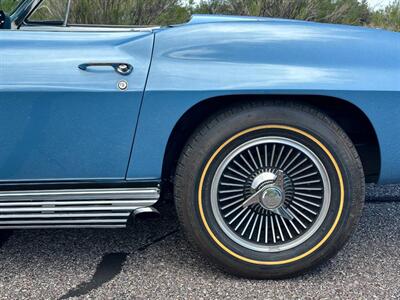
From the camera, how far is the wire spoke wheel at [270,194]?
239 cm

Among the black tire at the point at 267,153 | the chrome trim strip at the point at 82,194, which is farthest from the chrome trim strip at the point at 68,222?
the black tire at the point at 267,153

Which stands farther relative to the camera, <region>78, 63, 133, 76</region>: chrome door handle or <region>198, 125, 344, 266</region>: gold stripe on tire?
<region>198, 125, 344, 266</region>: gold stripe on tire

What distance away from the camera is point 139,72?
224 cm

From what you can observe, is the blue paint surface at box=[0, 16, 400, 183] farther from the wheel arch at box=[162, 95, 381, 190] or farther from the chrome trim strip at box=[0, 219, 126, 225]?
the chrome trim strip at box=[0, 219, 126, 225]

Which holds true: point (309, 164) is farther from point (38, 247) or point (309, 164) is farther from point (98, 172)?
point (38, 247)

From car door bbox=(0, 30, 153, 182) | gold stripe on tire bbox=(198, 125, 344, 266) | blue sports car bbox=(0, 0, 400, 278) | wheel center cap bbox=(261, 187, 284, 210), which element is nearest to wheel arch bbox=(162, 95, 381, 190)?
blue sports car bbox=(0, 0, 400, 278)

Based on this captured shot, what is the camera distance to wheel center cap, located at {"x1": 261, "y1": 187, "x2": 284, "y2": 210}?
7.91ft

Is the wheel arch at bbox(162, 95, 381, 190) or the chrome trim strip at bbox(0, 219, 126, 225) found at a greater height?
the wheel arch at bbox(162, 95, 381, 190)

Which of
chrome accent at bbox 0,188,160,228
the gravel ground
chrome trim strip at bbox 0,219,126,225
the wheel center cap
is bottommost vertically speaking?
the gravel ground

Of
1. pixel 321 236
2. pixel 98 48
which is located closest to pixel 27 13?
pixel 98 48

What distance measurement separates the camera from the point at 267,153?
242cm

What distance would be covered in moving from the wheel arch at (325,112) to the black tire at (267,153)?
62 millimetres

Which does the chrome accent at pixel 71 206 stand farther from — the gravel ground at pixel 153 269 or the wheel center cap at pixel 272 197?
the wheel center cap at pixel 272 197

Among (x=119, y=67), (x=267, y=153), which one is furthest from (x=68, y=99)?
(x=267, y=153)
